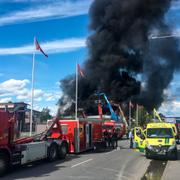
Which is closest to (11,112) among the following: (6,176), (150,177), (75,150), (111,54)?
(6,176)

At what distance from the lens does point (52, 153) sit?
1775cm

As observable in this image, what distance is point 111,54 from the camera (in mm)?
56375

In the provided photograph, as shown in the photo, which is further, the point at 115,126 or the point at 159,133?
the point at 115,126

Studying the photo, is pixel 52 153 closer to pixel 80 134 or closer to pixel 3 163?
pixel 80 134

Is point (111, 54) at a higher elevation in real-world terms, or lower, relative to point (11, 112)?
higher

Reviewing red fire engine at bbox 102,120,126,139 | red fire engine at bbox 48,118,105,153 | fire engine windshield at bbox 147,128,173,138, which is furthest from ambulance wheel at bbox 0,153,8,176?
red fire engine at bbox 102,120,126,139

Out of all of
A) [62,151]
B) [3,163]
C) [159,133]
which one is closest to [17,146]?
[3,163]

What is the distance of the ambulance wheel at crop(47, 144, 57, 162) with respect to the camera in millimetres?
17364

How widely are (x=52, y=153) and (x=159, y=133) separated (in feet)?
18.1

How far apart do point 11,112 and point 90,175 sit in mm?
4168

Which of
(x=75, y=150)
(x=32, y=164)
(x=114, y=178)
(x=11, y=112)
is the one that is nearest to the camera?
(x=114, y=178)

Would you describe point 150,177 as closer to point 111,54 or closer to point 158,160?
point 158,160

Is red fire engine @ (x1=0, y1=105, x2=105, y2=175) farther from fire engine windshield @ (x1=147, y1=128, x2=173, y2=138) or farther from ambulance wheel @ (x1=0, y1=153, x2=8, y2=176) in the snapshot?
fire engine windshield @ (x1=147, y1=128, x2=173, y2=138)

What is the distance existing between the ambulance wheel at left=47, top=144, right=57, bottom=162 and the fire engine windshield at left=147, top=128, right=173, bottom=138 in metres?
4.78
